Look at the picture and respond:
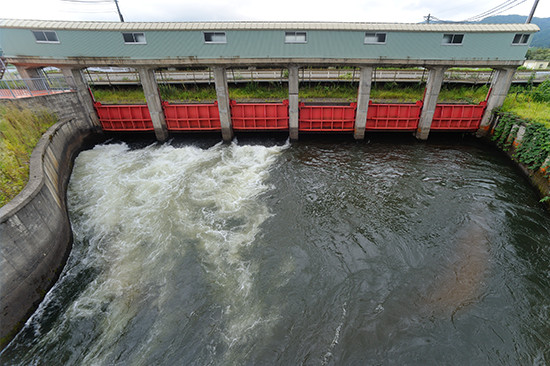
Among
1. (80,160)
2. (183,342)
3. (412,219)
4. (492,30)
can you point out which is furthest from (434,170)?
(80,160)

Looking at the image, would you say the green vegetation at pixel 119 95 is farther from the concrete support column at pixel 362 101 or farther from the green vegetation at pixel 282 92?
the concrete support column at pixel 362 101

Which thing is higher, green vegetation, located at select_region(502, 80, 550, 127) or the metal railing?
the metal railing

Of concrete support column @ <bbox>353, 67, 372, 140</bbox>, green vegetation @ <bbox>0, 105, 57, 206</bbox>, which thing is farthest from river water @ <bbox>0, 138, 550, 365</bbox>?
concrete support column @ <bbox>353, 67, 372, 140</bbox>

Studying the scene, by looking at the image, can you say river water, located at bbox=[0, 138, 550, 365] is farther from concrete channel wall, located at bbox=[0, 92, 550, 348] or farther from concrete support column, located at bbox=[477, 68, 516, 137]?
concrete support column, located at bbox=[477, 68, 516, 137]

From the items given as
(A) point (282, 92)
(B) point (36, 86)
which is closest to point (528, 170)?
(A) point (282, 92)

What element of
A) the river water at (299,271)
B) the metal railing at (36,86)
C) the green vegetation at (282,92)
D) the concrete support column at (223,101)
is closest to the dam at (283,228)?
the river water at (299,271)

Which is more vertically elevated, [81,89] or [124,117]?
[81,89]

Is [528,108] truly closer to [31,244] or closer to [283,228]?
[283,228]
